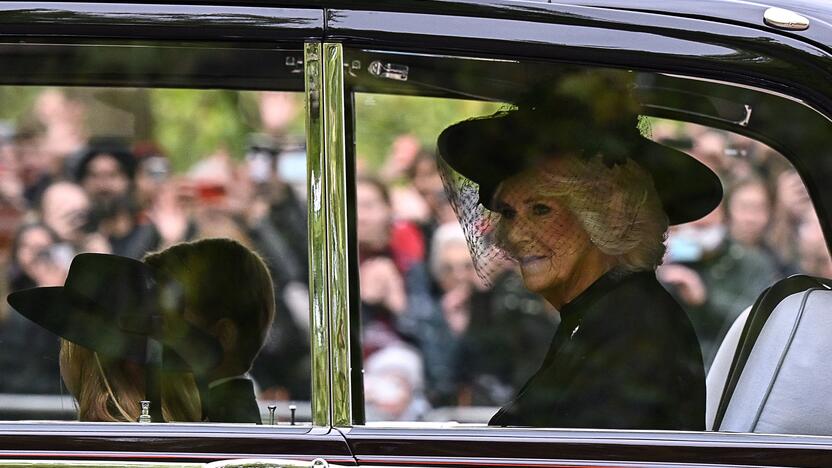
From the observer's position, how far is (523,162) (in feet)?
8.21

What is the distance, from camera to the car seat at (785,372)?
215 centimetres

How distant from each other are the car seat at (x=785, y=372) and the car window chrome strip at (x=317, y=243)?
2.31ft

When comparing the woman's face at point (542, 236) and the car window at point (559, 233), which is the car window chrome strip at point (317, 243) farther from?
the woman's face at point (542, 236)

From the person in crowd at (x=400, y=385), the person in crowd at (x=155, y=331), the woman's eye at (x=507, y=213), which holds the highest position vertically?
the woman's eye at (x=507, y=213)

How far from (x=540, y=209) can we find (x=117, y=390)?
2.97 feet

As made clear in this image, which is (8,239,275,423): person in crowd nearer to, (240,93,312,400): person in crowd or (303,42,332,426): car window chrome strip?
(240,93,312,400): person in crowd

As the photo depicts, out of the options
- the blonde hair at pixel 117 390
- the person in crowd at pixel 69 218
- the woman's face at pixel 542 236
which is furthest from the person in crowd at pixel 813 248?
the person in crowd at pixel 69 218

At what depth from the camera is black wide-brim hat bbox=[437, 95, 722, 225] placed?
230 cm

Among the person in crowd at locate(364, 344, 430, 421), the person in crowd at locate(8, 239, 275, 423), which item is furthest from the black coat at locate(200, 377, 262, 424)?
the person in crowd at locate(364, 344, 430, 421)

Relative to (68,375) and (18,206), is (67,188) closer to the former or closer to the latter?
(18,206)

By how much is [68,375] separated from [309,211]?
656mm

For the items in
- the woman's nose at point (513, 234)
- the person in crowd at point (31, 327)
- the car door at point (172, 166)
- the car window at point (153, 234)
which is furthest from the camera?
the woman's nose at point (513, 234)

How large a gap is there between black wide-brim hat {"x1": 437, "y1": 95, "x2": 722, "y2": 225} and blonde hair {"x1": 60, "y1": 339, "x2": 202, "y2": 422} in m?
0.73

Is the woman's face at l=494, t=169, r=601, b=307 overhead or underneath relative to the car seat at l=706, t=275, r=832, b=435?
overhead
